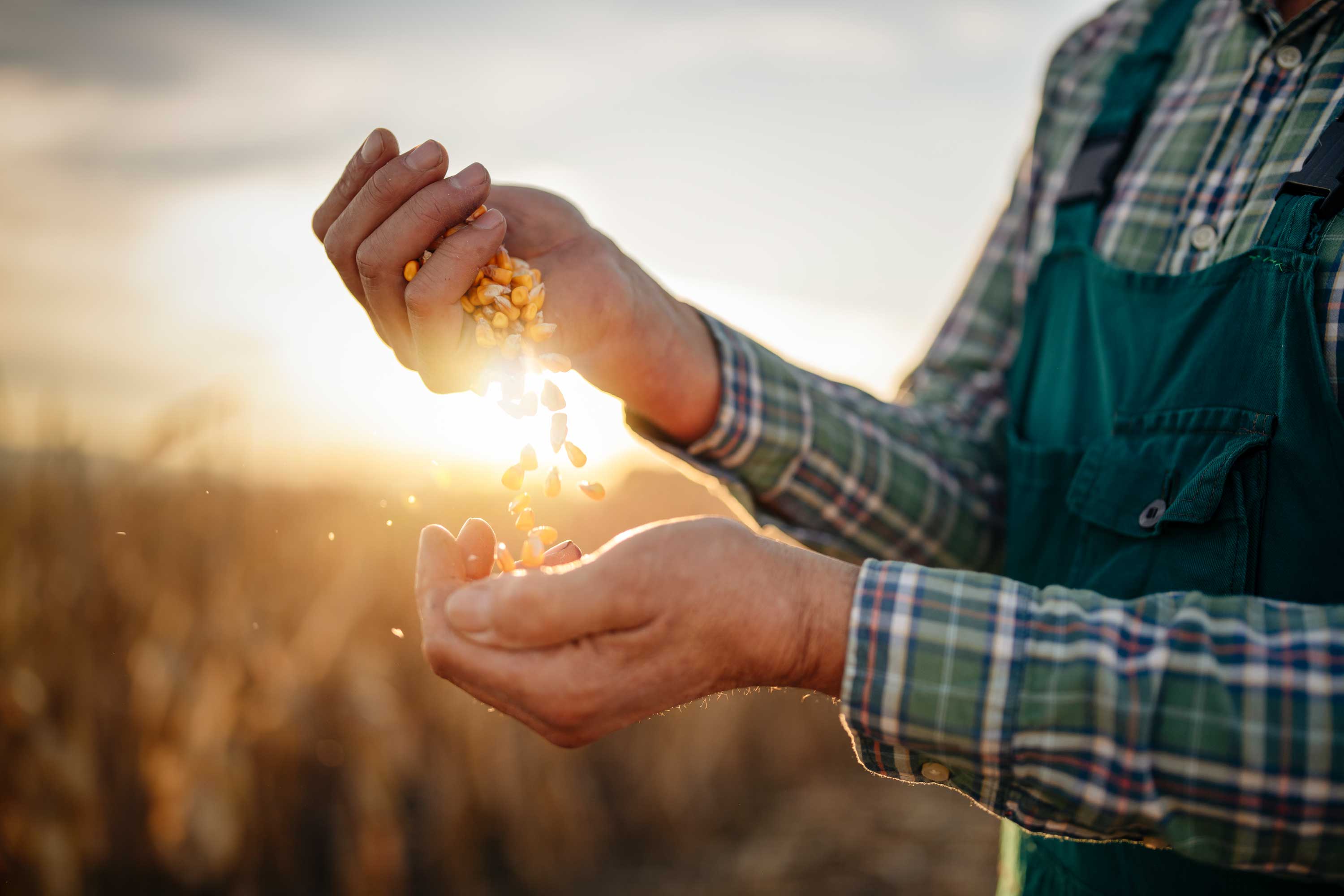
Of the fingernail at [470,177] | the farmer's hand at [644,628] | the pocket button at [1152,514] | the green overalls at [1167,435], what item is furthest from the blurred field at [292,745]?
the pocket button at [1152,514]

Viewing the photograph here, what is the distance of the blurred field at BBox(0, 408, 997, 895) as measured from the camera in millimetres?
2625

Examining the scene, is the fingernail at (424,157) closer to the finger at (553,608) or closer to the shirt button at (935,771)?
the finger at (553,608)

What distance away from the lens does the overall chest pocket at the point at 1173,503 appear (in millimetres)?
1209

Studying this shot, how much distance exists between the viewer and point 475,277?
1309 millimetres

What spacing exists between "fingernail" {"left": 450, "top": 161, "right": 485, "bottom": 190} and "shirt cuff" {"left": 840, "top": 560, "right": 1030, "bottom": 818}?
0.79 metres

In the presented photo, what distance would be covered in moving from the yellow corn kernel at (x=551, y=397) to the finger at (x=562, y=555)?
0.23m

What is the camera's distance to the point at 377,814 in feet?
9.64

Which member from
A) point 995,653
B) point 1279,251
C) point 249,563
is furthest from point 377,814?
point 1279,251

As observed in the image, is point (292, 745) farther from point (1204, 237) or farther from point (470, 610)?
point (1204, 237)

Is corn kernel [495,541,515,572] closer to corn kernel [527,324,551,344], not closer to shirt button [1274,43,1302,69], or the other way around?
corn kernel [527,324,551,344]

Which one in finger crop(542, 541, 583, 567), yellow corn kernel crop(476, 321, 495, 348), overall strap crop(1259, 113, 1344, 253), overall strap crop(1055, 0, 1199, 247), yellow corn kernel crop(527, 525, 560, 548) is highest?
overall strap crop(1055, 0, 1199, 247)

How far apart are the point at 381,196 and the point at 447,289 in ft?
0.53

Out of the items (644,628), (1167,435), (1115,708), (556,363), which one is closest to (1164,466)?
(1167,435)

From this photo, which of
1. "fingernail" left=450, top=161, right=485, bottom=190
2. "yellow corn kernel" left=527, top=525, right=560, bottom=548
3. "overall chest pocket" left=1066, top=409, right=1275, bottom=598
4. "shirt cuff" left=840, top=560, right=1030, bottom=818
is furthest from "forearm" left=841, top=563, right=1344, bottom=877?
"fingernail" left=450, top=161, right=485, bottom=190
